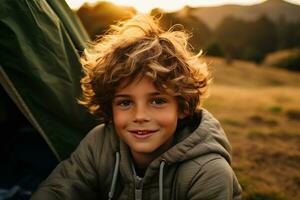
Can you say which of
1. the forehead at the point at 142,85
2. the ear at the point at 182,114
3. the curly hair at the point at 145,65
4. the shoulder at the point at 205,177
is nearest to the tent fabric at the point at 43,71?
the curly hair at the point at 145,65

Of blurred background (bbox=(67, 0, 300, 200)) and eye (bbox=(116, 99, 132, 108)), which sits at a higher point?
eye (bbox=(116, 99, 132, 108))

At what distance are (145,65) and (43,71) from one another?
788 millimetres

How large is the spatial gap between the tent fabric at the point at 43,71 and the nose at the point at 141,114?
77cm

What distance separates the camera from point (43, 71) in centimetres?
270

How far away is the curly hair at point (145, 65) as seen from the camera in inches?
88.7

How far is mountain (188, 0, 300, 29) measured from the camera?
4841cm

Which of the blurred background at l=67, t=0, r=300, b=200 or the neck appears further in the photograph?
the blurred background at l=67, t=0, r=300, b=200

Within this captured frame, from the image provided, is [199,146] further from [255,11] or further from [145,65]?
[255,11]

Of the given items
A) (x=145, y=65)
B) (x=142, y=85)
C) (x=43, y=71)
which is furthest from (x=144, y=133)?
(x=43, y=71)

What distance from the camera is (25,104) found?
2.64 meters

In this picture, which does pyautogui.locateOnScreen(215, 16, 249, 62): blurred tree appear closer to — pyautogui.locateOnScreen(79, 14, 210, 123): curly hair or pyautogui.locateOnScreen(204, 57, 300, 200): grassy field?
pyautogui.locateOnScreen(204, 57, 300, 200): grassy field

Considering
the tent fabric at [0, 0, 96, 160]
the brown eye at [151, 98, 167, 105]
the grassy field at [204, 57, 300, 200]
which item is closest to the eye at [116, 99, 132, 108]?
the brown eye at [151, 98, 167, 105]

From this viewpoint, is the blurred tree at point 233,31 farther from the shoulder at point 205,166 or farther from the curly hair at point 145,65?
the shoulder at point 205,166

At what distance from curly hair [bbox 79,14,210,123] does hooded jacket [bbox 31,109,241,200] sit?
16 centimetres
